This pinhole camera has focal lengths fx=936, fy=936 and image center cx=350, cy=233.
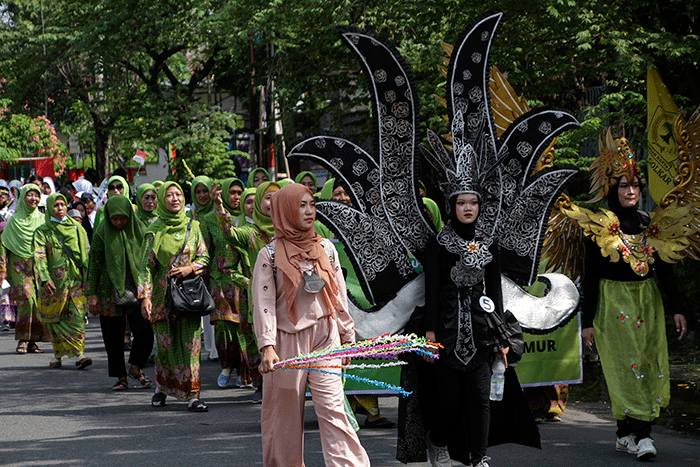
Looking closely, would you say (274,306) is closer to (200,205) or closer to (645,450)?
(645,450)

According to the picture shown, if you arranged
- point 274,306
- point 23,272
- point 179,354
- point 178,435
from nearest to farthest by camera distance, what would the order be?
point 274,306 < point 178,435 < point 179,354 < point 23,272

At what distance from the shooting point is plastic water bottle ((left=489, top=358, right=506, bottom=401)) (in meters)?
5.34

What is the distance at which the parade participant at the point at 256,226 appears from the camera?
7.81 metres

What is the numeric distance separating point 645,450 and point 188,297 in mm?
3817

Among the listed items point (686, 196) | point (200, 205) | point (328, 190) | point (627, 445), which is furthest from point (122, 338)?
point (686, 196)

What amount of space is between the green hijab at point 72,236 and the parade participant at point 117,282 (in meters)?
1.82

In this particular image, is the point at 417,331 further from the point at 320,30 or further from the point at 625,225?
the point at 320,30

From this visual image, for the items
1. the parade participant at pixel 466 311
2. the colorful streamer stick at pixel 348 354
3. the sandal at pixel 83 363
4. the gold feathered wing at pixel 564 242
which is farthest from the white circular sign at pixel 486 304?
the sandal at pixel 83 363

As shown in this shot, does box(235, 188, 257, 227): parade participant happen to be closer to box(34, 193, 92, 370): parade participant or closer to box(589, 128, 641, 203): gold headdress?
box(34, 193, 92, 370): parade participant

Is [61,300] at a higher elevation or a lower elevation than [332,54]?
lower

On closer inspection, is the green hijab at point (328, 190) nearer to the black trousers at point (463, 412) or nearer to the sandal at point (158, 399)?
the sandal at point (158, 399)

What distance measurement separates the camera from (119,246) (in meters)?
9.14

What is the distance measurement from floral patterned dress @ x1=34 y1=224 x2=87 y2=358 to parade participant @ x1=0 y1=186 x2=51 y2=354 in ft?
4.08

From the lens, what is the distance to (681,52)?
880 cm
